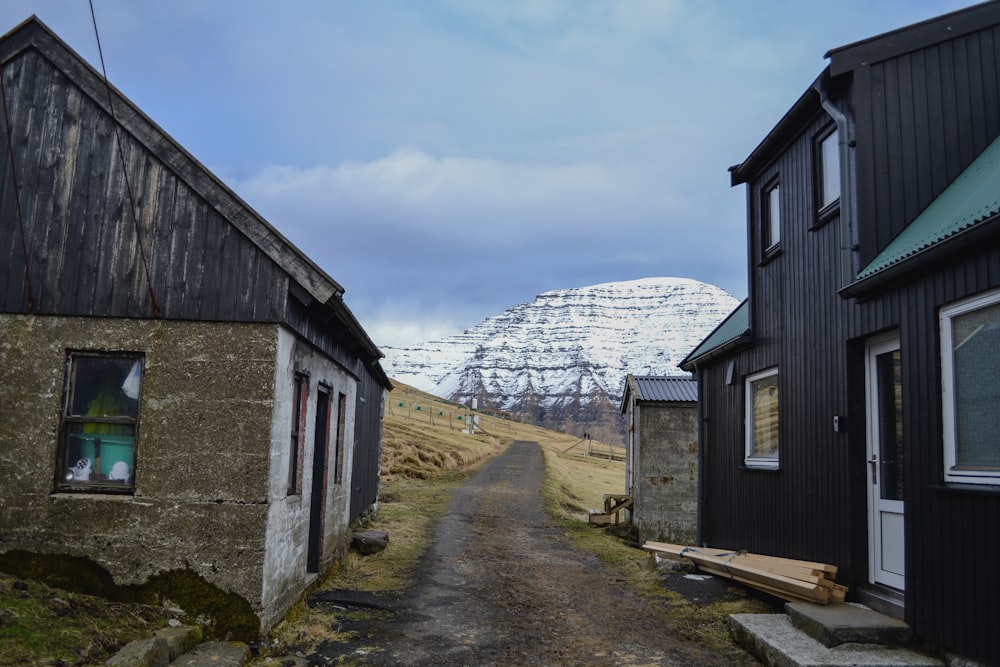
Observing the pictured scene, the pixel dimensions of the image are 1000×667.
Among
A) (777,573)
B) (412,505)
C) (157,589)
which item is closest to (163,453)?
(157,589)

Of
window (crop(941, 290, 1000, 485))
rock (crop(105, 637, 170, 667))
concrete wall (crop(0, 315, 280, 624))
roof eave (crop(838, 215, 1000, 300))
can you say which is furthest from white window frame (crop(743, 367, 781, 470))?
rock (crop(105, 637, 170, 667))

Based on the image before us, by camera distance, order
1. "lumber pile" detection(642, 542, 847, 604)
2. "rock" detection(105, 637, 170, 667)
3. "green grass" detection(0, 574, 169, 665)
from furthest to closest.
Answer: "lumber pile" detection(642, 542, 847, 604)
"rock" detection(105, 637, 170, 667)
"green grass" detection(0, 574, 169, 665)

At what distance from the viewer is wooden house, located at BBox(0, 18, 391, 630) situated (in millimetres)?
7617

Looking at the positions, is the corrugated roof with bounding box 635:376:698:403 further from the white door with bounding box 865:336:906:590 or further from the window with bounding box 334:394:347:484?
the white door with bounding box 865:336:906:590

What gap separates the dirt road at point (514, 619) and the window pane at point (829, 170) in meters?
5.24

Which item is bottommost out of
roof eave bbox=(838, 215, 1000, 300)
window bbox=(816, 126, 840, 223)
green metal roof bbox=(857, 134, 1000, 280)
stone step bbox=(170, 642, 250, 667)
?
stone step bbox=(170, 642, 250, 667)

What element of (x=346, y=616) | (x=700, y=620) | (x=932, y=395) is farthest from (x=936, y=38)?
(x=346, y=616)

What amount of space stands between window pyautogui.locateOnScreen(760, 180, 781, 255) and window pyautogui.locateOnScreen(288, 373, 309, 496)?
6543mm

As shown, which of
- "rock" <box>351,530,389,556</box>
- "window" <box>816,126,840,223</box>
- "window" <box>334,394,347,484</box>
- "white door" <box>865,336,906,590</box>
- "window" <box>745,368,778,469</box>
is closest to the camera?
"white door" <box>865,336,906,590</box>

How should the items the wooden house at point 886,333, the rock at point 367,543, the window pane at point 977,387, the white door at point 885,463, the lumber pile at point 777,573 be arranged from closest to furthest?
the window pane at point 977,387
the wooden house at point 886,333
the white door at point 885,463
the lumber pile at point 777,573
the rock at point 367,543

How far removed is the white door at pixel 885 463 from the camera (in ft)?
25.5

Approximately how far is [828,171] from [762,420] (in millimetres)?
3654

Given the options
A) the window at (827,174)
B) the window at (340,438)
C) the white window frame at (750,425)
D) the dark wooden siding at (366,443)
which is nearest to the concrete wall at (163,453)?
the window at (340,438)

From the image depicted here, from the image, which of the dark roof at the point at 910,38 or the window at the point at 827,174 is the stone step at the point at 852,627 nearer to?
the window at the point at 827,174
